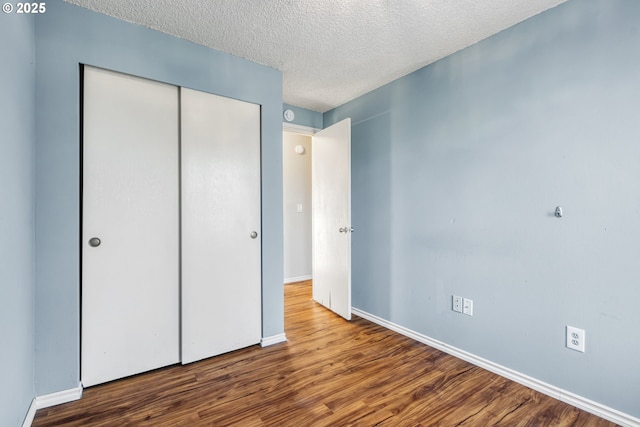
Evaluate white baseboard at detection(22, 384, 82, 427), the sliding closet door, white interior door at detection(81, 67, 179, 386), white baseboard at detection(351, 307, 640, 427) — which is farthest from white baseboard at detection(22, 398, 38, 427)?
white baseboard at detection(351, 307, 640, 427)

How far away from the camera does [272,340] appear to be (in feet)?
7.67

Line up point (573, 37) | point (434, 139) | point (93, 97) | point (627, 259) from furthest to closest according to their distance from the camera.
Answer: point (434, 139) < point (93, 97) < point (573, 37) < point (627, 259)

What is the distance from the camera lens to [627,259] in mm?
1419

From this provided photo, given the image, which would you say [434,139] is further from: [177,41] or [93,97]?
[93,97]

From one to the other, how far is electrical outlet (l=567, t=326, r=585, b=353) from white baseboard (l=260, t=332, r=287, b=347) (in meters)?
1.93

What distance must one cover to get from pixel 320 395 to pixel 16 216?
5.92 feet

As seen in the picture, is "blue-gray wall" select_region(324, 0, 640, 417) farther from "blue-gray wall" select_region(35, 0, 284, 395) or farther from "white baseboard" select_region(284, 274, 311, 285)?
"blue-gray wall" select_region(35, 0, 284, 395)

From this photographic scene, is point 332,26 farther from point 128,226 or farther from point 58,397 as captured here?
point 58,397

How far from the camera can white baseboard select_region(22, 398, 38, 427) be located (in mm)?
1393

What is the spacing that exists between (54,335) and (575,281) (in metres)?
2.95

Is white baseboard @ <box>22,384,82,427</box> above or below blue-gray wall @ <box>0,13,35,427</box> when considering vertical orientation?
below

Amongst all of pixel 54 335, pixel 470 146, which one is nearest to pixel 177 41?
pixel 54 335

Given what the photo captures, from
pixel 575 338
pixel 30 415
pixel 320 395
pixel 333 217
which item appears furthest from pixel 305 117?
pixel 30 415

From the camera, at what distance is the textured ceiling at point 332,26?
1647mm
